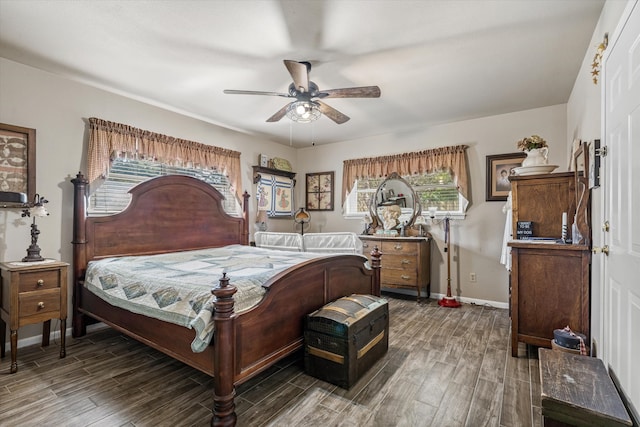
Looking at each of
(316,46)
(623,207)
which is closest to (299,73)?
(316,46)

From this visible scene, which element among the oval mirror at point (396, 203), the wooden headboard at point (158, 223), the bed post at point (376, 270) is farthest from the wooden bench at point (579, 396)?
the wooden headboard at point (158, 223)

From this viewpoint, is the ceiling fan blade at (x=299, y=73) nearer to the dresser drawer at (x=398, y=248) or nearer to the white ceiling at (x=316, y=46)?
the white ceiling at (x=316, y=46)

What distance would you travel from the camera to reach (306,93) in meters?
2.76

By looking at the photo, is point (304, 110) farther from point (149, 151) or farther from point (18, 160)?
point (18, 160)

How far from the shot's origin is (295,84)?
8.64 feet

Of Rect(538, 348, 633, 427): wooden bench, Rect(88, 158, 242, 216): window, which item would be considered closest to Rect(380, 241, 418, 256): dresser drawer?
Rect(538, 348, 633, 427): wooden bench

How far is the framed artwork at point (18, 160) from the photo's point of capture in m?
2.73

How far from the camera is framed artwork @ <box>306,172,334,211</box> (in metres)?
5.76

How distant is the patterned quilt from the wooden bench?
1.67 metres

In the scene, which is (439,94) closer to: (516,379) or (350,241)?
(350,241)

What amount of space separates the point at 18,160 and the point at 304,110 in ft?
8.80

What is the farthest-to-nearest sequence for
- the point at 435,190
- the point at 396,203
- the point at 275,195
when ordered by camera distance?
the point at 275,195 < the point at 396,203 < the point at 435,190

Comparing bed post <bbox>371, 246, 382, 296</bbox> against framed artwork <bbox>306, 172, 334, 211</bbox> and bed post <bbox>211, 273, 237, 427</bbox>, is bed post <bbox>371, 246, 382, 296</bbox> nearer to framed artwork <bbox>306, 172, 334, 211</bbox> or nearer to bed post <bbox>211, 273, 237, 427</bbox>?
bed post <bbox>211, 273, 237, 427</bbox>

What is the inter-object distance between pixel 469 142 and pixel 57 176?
5.04 metres
